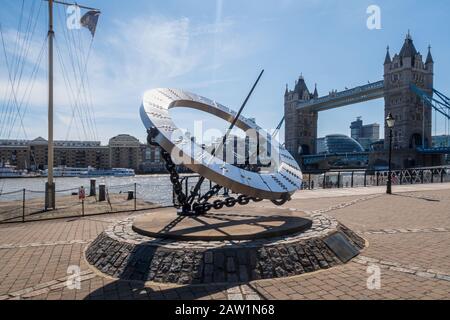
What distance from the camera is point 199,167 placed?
5.71 meters

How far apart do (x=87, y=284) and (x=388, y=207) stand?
10532 mm

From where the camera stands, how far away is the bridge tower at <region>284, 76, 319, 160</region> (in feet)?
339

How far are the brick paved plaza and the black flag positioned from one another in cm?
1099

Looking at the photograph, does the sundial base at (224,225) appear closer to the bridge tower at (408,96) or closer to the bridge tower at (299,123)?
the bridge tower at (408,96)

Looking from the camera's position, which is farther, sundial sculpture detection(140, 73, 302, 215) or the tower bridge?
the tower bridge

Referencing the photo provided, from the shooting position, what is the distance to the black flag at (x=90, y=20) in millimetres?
16156

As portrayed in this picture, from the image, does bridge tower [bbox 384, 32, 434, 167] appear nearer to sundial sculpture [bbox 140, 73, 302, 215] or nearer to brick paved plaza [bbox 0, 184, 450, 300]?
brick paved plaza [bbox 0, 184, 450, 300]

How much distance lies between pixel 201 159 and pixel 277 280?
235 centimetres

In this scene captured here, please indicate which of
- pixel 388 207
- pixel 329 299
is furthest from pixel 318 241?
pixel 388 207

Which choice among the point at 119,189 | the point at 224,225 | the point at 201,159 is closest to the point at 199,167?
the point at 201,159

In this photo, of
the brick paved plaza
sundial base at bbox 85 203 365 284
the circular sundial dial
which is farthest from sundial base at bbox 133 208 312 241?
the brick paved plaza
